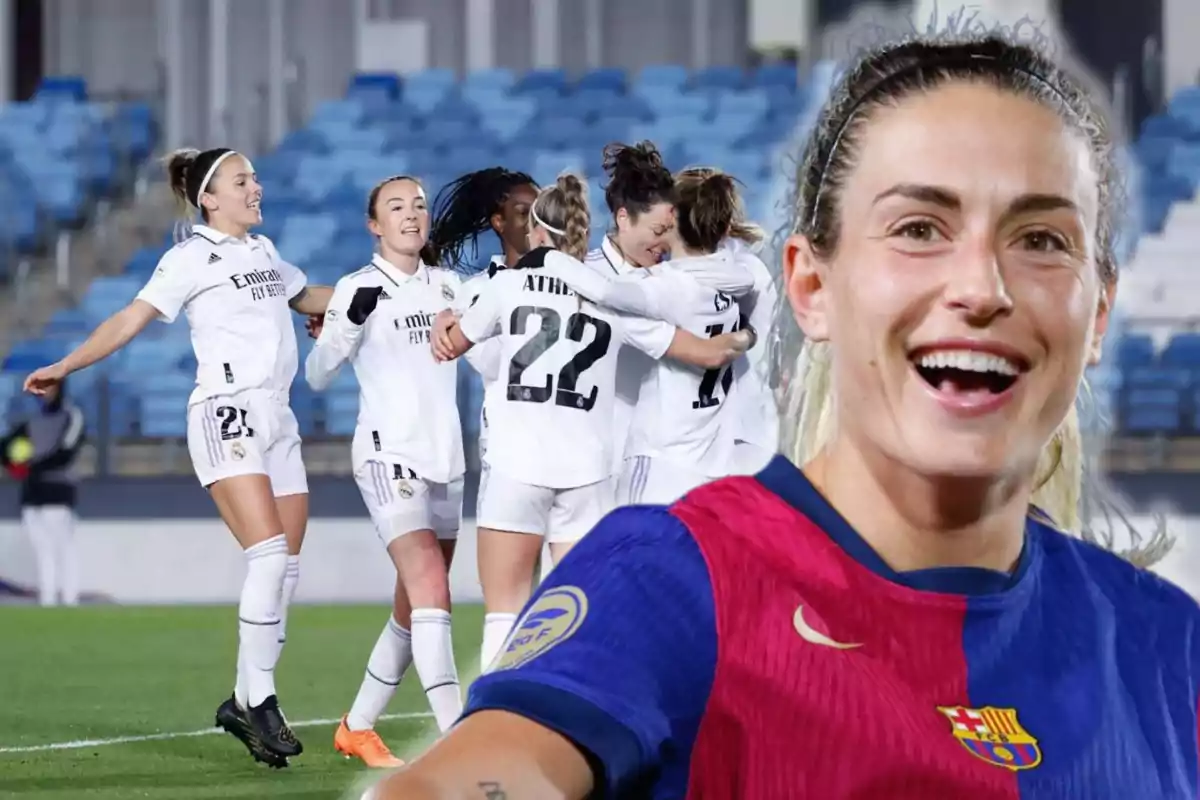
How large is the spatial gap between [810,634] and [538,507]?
5297mm

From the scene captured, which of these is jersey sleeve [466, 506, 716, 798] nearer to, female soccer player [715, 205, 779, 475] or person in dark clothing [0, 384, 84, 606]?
female soccer player [715, 205, 779, 475]

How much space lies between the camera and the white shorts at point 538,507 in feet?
21.6

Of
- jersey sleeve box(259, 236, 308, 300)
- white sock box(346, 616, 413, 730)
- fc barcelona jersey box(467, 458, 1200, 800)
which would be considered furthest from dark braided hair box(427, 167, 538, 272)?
fc barcelona jersey box(467, 458, 1200, 800)

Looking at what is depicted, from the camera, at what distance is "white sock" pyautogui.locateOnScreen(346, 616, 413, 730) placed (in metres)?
7.12

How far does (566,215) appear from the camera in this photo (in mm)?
6551

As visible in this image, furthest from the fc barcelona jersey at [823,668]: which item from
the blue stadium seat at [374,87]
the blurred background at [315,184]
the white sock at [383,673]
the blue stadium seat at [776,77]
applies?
the blue stadium seat at [374,87]

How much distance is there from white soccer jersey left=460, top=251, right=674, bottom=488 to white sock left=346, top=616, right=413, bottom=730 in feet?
2.54

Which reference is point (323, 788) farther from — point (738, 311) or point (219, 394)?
point (738, 311)

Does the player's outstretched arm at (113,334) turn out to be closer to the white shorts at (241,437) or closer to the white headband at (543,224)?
the white shorts at (241,437)

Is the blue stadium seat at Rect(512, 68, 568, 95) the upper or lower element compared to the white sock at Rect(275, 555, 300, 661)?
upper

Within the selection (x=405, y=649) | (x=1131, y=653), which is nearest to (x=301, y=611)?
(x=405, y=649)

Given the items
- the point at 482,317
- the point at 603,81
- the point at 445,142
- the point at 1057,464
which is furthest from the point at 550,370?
the point at 603,81

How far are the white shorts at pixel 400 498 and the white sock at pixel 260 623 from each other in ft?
1.07

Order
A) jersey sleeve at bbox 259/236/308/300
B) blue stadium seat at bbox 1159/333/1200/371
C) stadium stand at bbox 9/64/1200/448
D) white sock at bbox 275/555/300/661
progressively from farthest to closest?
stadium stand at bbox 9/64/1200/448 → blue stadium seat at bbox 1159/333/1200/371 → jersey sleeve at bbox 259/236/308/300 → white sock at bbox 275/555/300/661
